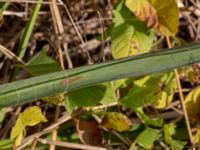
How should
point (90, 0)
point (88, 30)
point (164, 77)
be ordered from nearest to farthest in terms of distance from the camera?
point (164, 77)
point (90, 0)
point (88, 30)

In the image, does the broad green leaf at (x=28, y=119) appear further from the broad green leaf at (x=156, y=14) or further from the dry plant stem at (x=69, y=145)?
the broad green leaf at (x=156, y=14)

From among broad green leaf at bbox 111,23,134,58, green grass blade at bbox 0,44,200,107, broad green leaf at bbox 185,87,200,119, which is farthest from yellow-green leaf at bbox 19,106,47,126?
broad green leaf at bbox 185,87,200,119

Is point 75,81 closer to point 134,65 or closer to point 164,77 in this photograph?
point 134,65

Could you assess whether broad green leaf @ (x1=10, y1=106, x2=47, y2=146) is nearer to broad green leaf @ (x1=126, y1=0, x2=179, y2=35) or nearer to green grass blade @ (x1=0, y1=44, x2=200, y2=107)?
green grass blade @ (x1=0, y1=44, x2=200, y2=107)

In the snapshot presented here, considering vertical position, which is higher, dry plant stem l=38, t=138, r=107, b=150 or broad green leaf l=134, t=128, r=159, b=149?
dry plant stem l=38, t=138, r=107, b=150

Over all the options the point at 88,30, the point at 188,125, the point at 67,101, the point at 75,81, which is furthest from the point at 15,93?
the point at 88,30

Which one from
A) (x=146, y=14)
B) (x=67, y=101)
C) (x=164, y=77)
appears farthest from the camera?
(x=164, y=77)

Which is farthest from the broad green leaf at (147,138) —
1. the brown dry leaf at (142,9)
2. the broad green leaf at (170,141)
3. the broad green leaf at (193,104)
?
the brown dry leaf at (142,9)
